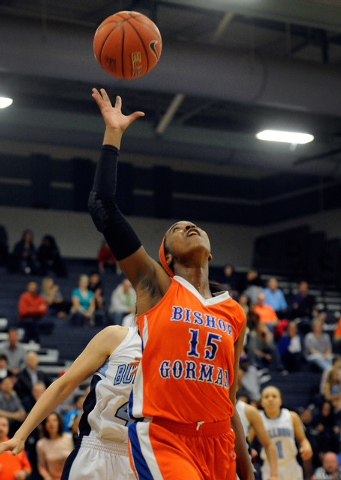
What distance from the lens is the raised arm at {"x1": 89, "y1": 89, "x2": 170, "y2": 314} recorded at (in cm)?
337

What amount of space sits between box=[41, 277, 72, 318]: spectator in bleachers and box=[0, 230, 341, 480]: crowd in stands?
0.02 m

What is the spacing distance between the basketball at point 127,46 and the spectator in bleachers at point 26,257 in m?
12.8

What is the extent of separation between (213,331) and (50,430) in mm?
6146

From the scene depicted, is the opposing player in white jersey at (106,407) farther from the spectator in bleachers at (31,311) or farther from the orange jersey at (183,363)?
the spectator in bleachers at (31,311)

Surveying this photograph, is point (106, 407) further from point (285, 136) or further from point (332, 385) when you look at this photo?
point (285, 136)

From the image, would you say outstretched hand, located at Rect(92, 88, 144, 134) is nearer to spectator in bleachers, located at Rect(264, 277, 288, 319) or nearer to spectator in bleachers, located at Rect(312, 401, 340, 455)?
spectator in bleachers, located at Rect(312, 401, 340, 455)

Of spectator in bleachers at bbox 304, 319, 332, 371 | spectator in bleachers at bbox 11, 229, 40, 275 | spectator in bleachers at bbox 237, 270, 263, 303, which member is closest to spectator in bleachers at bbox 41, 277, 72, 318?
spectator in bleachers at bbox 11, 229, 40, 275

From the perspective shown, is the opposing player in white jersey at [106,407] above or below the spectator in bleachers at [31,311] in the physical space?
below

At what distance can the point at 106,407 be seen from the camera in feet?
14.2

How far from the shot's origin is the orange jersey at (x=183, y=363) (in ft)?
10.7

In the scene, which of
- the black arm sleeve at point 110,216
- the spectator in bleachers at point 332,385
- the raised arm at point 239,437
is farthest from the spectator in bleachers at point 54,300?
the black arm sleeve at point 110,216

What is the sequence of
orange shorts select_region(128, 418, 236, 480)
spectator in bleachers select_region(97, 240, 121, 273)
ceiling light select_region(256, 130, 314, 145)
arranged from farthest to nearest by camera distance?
spectator in bleachers select_region(97, 240, 121, 273) < ceiling light select_region(256, 130, 314, 145) < orange shorts select_region(128, 418, 236, 480)

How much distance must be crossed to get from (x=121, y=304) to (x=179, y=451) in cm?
1263

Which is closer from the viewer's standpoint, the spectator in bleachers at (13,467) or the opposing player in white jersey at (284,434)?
the spectator in bleachers at (13,467)
